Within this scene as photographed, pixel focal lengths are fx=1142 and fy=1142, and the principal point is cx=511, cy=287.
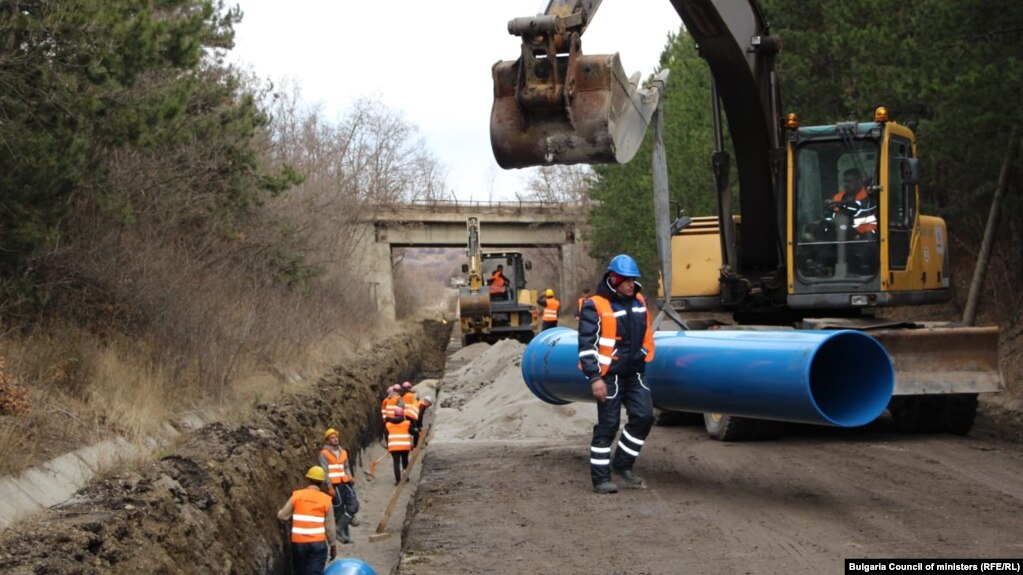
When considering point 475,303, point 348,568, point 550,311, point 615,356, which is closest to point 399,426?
point 550,311

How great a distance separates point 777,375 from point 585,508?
1.77 meters

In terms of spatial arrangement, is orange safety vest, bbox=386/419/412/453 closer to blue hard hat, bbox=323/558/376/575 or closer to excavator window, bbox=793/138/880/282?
excavator window, bbox=793/138/880/282

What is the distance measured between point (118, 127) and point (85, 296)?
3.33m

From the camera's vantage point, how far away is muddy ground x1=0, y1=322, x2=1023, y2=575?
7262 mm

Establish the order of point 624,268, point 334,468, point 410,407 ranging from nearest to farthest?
point 624,268, point 334,468, point 410,407

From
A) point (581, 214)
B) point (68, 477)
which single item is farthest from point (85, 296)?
point (581, 214)

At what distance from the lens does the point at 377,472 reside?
22172 millimetres

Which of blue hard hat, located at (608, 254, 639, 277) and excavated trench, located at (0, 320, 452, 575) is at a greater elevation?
blue hard hat, located at (608, 254, 639, 277)

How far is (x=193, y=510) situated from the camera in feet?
36.9

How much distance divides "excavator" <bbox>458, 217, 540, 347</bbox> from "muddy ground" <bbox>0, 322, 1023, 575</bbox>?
19.7 m

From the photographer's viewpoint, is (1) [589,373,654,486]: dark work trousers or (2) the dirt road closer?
(2) the dirt road

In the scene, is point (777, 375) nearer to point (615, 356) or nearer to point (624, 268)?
point (615, 356)

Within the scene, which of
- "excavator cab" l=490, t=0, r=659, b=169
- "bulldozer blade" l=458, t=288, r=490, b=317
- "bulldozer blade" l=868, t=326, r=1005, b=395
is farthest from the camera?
"bulldozer blade" l=458, t=288, r=490, b=317

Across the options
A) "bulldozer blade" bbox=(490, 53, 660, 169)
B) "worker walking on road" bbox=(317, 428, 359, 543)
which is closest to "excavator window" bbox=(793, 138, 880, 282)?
"bulldozer blade" bbox=(490, 53, 660, 169)
